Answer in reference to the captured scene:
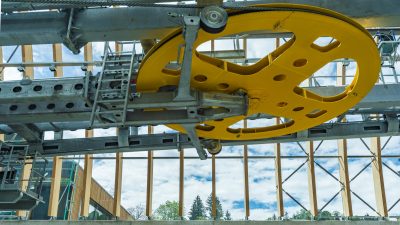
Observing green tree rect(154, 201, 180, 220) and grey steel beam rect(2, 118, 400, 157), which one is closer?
grey steel beam rect(2, 118, 400, 157)

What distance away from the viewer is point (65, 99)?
850 centimetres

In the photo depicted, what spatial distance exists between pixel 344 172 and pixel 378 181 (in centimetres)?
116

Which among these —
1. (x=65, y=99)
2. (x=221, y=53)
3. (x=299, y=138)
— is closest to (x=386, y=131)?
(x=299, y=138)

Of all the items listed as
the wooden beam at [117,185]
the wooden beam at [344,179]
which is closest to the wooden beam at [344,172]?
the wooden beam at [344,179]

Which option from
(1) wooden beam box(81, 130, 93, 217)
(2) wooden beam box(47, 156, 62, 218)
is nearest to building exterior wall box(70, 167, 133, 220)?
(1) wooden beam box(81, 130, 93, 217)

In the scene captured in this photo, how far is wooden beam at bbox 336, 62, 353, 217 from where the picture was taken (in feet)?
53.9

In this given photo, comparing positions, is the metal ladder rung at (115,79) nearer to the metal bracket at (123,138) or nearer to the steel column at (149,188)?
the metal bracket at (123,138)

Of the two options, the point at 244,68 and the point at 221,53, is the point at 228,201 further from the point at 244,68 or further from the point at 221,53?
the point at 244,68

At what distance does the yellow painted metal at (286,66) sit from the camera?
603 cm

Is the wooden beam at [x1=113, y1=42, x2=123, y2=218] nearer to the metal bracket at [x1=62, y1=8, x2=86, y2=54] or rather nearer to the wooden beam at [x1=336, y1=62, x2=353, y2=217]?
the wooden beam at [x1=336, y1=62, x2=353, y2=217]

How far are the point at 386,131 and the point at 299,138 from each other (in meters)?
1.90

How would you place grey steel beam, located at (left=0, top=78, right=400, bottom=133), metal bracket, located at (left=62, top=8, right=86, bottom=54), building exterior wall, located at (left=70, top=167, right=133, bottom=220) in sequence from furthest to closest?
building exterior wall, located at (left=70, top=167, right=133, bottom=220)
grey steel beam, located at (left=0, top=78, right=400, bottom=133)
metal bracket, located at (left=62, top=8, right=86, bottom=54)

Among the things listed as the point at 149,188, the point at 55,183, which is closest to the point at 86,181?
the point at 55,183

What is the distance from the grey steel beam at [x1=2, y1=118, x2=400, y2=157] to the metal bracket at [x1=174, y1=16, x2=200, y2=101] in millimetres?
3785
